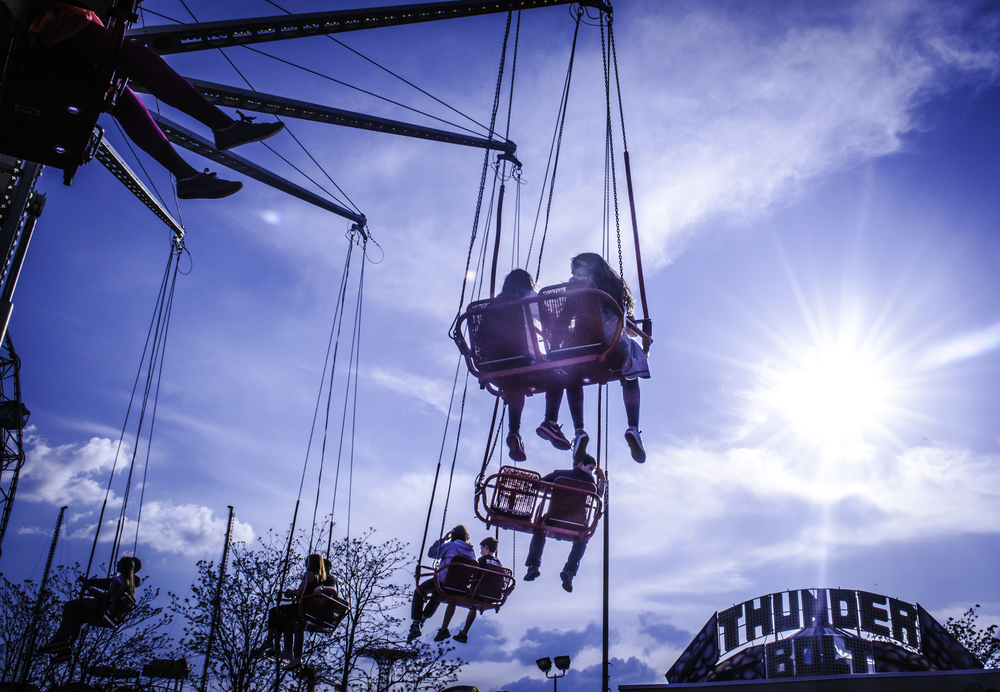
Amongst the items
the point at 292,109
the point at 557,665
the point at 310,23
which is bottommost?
the point at 557,665

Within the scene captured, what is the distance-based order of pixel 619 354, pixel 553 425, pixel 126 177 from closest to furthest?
pixel 619 354
pixel 553 425
pixel 126 177

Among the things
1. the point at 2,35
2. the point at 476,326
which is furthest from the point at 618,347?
the point at 2,35

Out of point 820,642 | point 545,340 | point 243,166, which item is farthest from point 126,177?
point 820,642

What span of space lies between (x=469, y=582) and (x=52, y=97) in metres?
5.44

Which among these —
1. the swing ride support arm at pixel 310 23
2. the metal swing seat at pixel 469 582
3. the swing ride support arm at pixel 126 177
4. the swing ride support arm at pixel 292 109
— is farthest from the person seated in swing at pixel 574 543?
the swing ride support arm at pixel 126 177

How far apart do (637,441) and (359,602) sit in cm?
1873

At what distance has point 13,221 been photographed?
6.53 m

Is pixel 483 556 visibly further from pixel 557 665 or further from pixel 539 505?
pixel 557 665

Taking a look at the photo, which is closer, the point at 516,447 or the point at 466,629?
the point at 516,447

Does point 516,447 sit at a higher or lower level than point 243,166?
lower

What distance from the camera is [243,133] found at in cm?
502

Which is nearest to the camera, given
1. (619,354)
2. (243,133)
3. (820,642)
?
(243,133)

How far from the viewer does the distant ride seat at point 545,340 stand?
4.86 metres

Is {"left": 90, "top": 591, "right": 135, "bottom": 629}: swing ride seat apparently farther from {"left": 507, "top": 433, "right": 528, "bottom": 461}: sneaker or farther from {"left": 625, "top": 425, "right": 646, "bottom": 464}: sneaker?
{"left": 625, "top": 425, "right": 646, "bottom": 464}: sneaker
